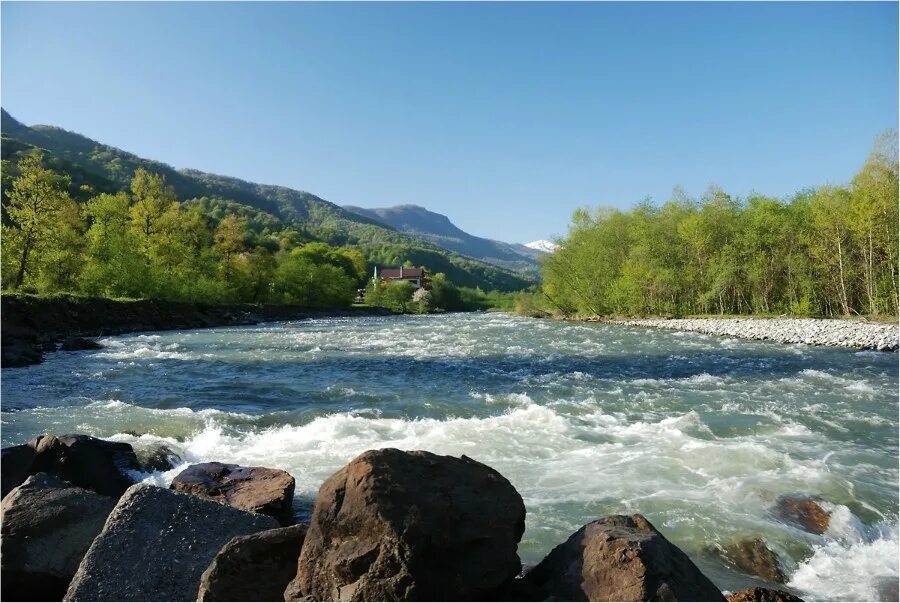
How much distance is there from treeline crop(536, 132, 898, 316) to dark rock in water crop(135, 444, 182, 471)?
48.0 meters

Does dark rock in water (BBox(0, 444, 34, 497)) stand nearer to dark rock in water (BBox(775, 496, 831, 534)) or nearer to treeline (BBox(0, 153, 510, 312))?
dark rock in water (BBox(775, 496, 831, 534))

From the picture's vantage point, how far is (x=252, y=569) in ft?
12.2

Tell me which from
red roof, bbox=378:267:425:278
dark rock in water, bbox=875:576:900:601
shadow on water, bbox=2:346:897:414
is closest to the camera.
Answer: dark rock in water, bbox=875:576:900:601

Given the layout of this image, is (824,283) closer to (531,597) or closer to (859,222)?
(859,222)

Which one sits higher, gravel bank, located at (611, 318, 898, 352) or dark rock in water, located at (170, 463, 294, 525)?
gravel bank, located at (611, 318, 898, 352)

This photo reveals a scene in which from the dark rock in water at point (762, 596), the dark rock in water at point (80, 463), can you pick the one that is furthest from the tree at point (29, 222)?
the dark rock in water at point (762, 596)

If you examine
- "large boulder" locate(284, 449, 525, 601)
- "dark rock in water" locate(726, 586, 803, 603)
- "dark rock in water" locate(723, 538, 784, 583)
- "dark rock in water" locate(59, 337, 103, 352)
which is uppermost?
"large boulder" locate(284, 449, 525, 601)

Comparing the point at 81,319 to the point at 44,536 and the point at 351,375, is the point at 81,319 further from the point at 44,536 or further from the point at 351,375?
the point at 44,536

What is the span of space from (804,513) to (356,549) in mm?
6899

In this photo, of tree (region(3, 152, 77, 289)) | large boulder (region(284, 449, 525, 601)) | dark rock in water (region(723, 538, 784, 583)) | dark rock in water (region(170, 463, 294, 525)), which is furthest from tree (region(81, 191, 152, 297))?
dark rock in water (region(723, 538, 784, 583))

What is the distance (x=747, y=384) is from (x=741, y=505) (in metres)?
11.5

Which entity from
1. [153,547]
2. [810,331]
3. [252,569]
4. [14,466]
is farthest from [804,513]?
[810,331]

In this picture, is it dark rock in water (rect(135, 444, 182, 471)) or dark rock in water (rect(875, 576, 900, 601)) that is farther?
dark rock in water (rect(135, 444, 182, 471))

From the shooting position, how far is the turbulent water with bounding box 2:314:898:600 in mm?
6961
